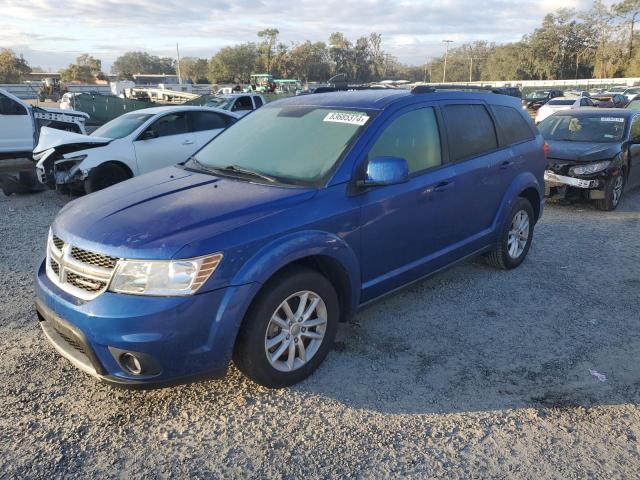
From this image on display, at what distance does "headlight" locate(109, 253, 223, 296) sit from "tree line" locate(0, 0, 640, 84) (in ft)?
248

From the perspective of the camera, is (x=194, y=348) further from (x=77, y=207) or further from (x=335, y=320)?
(x=77, y=207)

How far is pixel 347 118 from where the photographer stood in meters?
3.73

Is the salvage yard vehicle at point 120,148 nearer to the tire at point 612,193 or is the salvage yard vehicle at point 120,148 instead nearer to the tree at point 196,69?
the tire at point 612,193

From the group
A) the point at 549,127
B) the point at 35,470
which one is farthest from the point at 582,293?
the point at 549,127

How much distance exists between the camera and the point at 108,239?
2.80 metres

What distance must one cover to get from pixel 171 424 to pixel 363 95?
280 cm

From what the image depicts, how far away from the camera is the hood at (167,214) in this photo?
2740mm

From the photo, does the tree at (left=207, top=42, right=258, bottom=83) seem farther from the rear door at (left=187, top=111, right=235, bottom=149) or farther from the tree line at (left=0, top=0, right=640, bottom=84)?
the rear door at (left=187, top=111, right=235, bottom=149)

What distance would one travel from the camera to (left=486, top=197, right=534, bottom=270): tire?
16.5ft

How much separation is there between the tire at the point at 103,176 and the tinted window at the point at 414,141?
18.8 ft

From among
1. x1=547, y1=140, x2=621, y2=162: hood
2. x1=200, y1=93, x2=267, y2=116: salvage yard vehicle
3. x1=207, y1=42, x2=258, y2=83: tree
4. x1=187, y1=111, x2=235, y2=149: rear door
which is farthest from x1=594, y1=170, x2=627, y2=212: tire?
x1=207, y1=42, x2=258, y2=83: tree

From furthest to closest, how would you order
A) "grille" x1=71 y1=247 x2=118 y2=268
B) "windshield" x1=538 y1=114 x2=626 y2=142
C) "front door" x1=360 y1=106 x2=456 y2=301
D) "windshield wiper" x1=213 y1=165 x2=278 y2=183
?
"windshield" x1=538 y1=114 x2=626 y2=142
"front door" x1=360 y1=106 x2=456 y2=301
"windshield wiper" x1=213 y1=165 x2=278 y2=183
"grille" x1=71 y1=247 x2=118 y2=268

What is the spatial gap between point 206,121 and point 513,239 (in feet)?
20.1

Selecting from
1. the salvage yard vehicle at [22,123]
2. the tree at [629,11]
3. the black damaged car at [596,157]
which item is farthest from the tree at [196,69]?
the black damaged car at [596,157]
